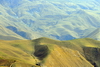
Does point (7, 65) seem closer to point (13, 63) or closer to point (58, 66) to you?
point (13, 63)

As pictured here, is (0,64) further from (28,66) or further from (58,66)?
(58,66)

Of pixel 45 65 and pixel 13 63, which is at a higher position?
pixel 13 63

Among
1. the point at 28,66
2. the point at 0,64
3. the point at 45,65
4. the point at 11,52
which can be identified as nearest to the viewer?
the point at 0,64

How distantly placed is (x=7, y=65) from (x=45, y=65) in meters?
62.6

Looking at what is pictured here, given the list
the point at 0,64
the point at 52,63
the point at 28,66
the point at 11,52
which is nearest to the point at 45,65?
the point at 52,63

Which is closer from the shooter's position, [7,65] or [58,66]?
[7,65]

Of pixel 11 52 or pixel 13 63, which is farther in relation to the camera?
pixel 11 52

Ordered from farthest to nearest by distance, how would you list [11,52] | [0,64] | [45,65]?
[11,52] < [45,65] < [0,64]

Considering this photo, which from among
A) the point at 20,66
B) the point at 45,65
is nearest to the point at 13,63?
the point at 20,66

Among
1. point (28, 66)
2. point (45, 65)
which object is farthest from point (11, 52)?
point (28, 66)

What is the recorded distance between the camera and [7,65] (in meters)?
127

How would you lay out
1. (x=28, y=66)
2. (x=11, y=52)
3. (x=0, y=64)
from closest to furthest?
(x=0, y=64) < (x=28, y=66) < (x=11, y=52)

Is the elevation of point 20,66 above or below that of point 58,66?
above

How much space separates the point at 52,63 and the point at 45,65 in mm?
14070
